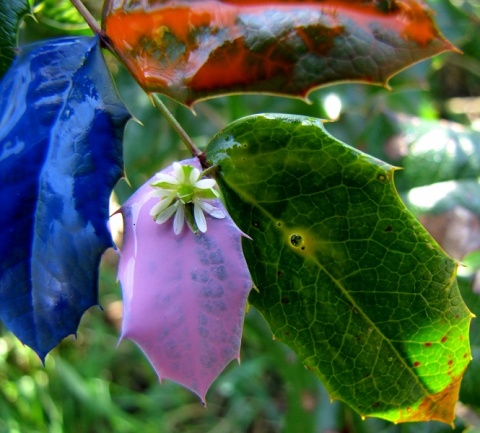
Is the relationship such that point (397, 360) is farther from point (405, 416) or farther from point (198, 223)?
point (198, 223)

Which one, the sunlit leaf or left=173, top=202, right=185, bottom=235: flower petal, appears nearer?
left=173, top=202, right=185, bottom=235: flower petal

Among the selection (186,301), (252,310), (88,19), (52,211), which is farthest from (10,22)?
(252,310)

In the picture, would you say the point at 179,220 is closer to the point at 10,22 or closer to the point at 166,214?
the point at 166,214

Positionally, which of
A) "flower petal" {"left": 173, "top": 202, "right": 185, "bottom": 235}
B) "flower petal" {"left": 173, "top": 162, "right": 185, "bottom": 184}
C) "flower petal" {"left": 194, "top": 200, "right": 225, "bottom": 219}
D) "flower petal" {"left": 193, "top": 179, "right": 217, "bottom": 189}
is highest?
"flower petal" {"left": 173, "top": 162, "right": 185, "bottom": 184}

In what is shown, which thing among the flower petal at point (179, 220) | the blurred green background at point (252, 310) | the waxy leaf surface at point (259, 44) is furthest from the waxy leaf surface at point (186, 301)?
the blurred green background at point (252, 310)

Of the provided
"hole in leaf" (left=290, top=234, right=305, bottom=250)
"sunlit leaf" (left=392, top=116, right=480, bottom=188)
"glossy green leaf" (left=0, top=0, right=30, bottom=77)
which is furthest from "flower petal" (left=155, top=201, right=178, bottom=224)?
"sunlit leaf" (left=392, top=116, right=480, bottom=188)

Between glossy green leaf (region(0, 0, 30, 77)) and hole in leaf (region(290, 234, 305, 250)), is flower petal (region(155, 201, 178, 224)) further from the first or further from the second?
glossy green leaf (region(0, 0, 30, 77))

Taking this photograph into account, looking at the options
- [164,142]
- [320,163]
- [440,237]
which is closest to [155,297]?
[320,163]
